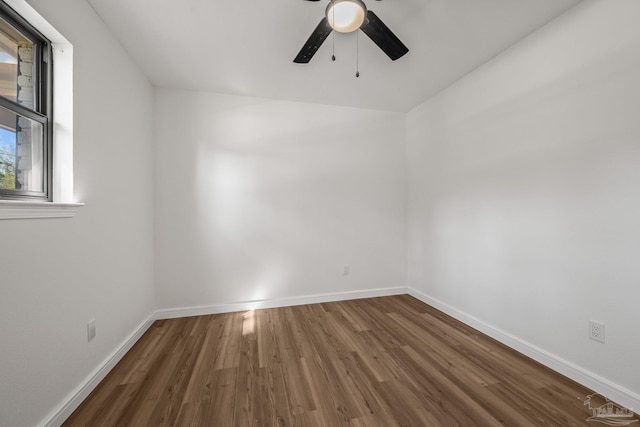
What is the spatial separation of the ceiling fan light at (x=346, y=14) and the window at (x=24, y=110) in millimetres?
1557

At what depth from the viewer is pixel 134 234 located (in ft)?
7.09

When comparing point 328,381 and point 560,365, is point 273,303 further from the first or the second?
point 560,365

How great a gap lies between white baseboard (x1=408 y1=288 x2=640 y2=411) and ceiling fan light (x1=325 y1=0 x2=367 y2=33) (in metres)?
2.62

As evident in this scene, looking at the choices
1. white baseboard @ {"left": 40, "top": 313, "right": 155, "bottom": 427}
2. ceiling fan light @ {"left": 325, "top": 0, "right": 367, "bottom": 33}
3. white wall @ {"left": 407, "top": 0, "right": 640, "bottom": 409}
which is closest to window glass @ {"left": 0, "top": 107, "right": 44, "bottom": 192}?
white baseboard @ {"left": 40, "top": 313, "right": 155, "bottom": 427}

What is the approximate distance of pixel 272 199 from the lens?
2885mm

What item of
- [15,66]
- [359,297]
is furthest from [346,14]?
[359,297]

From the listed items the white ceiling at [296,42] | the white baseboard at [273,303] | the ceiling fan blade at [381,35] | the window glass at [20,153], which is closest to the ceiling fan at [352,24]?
the ceiling fan blade at [381,35]

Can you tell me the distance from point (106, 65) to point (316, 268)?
8.75 feet

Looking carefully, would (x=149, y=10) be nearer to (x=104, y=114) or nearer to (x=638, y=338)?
(x=104, y=114)

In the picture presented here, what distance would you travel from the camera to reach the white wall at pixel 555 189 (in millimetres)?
1422

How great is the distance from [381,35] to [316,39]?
40cm

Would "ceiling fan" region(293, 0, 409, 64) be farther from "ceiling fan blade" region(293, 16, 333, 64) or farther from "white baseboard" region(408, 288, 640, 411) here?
"white baseboard" region(408, 288, 640, 411)

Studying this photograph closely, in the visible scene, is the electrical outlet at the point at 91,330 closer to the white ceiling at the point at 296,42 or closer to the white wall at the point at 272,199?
the white wall at the point at 272,199

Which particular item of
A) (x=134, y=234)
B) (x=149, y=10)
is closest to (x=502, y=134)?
(x=149, y=10)
